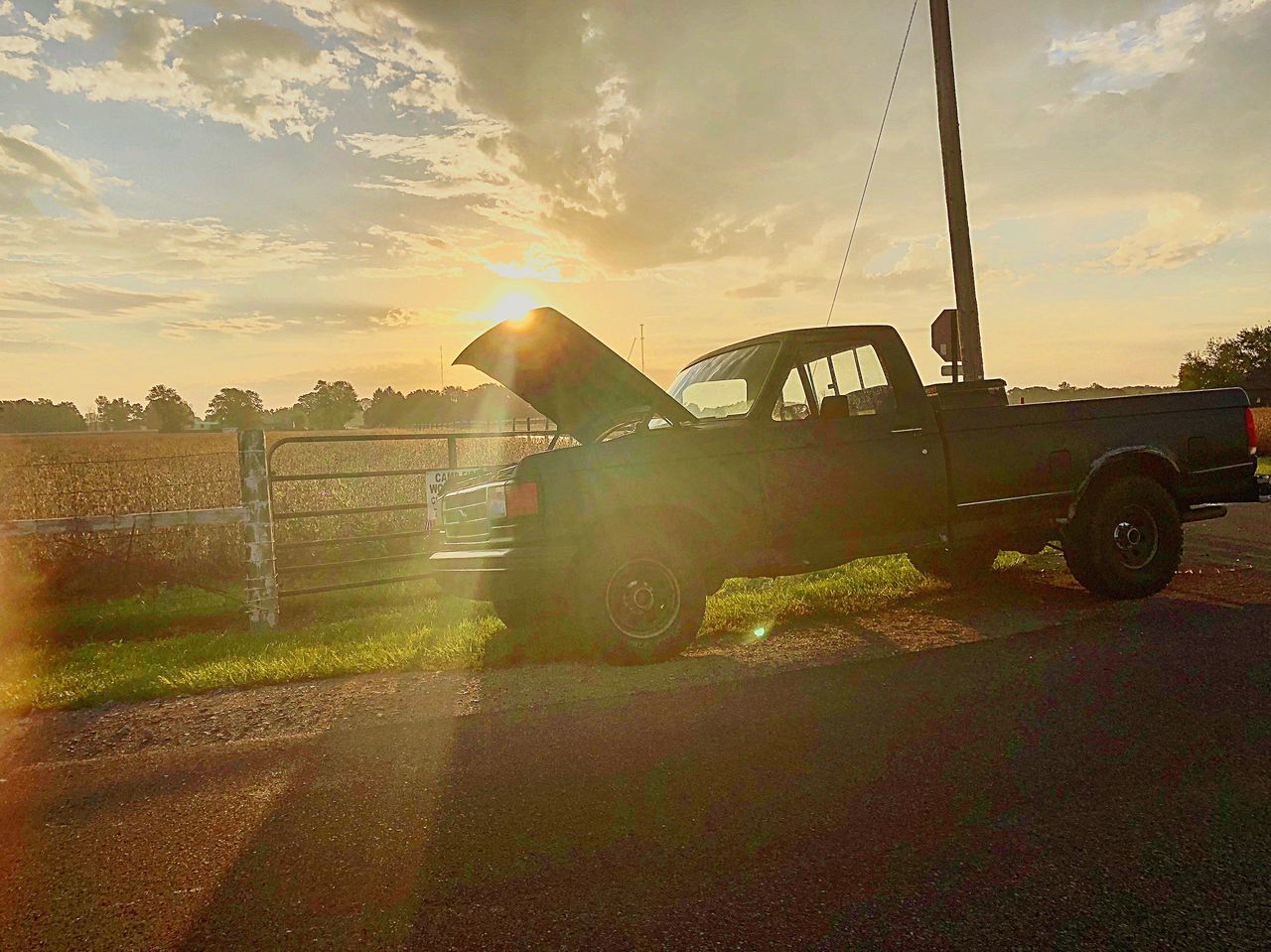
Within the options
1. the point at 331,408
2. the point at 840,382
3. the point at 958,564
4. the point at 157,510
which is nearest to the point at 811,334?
the point at 840,382

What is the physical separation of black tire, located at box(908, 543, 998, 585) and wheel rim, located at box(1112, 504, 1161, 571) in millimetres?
1096

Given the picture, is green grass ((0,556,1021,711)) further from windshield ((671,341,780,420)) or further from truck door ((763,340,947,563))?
windshield ((671,341,780,420))

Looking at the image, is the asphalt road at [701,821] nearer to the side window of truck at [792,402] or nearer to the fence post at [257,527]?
the side window of truck at [792,402]

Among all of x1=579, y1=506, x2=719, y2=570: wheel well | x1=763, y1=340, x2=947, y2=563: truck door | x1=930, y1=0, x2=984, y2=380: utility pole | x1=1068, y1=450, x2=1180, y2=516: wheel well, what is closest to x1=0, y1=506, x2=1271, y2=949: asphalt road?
x1=579, y1=506, x2=719, y2=570: wheel well

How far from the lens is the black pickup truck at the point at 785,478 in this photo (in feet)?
17.4

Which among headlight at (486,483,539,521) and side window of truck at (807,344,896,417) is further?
side window of truck at (807,344,896,417)

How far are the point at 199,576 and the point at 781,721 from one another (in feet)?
31.0

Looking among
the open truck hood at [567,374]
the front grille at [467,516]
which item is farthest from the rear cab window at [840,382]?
the front grille at [467,516]

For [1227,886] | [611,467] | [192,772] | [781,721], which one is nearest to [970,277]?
[611,467]

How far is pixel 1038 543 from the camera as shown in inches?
268

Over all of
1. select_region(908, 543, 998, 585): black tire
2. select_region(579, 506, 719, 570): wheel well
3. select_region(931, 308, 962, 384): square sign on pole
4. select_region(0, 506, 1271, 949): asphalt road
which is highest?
select_region(931, 308, 962, 384): square sign on pole

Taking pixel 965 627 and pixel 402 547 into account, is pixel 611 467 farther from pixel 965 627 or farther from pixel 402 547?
pixel 402 547

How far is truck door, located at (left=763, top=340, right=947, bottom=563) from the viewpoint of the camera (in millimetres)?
5648

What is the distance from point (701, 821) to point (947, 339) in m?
8.45
